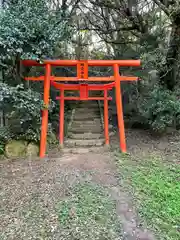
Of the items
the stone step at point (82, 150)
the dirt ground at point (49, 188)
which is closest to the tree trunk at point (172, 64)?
the dirt ground at point (49, 188)

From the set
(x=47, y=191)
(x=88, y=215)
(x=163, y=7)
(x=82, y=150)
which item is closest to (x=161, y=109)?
(x=82, y=150)

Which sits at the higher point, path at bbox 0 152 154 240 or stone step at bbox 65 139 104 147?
stone step at bbox 65 139 104 147

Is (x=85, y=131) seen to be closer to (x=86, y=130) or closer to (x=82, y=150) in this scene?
(x=86, y=130)

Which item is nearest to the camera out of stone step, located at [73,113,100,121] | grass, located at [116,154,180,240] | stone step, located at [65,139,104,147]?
grass, located at [116,154,180,240]

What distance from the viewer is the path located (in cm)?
282

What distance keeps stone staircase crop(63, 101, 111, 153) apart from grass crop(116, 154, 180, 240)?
110cm

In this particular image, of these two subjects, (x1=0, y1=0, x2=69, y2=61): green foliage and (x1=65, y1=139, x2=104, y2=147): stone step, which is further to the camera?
(x1=65, y1=139, x2=104, y2=147): stone step

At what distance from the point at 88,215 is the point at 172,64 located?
4.81 meters

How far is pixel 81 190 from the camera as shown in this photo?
3.67 meters

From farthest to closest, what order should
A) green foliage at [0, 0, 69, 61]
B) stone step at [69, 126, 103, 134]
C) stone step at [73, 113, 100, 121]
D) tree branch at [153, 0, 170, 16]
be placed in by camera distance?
stone step at [73, 113, 100, 121] < stone step at [69, 126, 103, 134] < tree branch at [153, 0, 170, 16] < green foliage at [0, 0, 69, 61]

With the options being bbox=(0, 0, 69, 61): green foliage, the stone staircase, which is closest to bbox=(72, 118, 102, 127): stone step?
the stone staircase

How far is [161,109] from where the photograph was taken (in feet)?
20.0

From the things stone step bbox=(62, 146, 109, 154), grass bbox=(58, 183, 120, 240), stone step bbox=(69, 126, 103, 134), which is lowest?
grass bbox=(58, 183, 120, 240)

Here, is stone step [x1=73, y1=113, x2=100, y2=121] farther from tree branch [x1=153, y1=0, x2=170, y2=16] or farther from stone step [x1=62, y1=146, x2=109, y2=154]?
tree branch [x1=153, y1=0, x2=170, y2=16]
